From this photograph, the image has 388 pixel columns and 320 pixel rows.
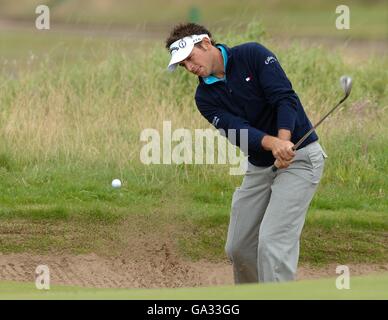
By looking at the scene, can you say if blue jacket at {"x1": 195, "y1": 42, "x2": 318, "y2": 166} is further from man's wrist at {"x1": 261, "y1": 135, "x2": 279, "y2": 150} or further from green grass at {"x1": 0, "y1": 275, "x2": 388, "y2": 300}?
green grass at {"x1": 0, "y1": 275, "x2": 388, "y2": 300}

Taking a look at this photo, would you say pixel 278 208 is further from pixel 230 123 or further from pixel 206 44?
pixel 206 44

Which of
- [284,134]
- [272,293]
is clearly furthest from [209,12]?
[272,293]

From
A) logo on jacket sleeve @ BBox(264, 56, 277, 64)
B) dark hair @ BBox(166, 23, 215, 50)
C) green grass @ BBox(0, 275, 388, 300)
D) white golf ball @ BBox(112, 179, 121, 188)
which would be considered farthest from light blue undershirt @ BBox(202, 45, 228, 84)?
white golf ball @ BBox(112, 179, 121, 188)

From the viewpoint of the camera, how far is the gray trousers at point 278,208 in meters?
7.41

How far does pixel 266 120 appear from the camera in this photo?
7.52 meters

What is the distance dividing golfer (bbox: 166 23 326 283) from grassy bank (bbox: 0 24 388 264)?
227cm

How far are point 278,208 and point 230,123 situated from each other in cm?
65

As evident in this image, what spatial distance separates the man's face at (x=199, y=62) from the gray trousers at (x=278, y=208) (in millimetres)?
788

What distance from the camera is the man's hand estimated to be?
285 inches

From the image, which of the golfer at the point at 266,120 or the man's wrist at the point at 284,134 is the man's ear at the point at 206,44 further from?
the man's wrist at the point at 284,134

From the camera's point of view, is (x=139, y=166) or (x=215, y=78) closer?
(x=215, y=78)
